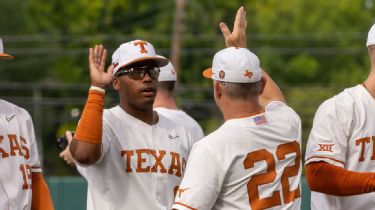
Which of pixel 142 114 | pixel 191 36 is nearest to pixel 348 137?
pixel 142 114

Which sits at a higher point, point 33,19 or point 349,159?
point 33,19

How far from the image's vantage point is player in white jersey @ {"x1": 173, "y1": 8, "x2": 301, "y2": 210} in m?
6.46

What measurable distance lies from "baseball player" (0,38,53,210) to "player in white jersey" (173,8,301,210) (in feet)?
3.87

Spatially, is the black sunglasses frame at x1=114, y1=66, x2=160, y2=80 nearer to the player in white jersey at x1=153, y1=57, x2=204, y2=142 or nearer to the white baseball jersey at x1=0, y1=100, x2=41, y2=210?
the white baseball jersey at x1=0, y1=100, x2=41, y2=210

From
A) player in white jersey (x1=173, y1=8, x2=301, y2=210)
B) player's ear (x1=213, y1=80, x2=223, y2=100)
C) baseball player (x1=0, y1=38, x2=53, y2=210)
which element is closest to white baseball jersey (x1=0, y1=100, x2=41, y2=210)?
baseball player (x1=0, y1=38, x2=53, y2=210)

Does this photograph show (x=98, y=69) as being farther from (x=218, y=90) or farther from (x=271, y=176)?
(x=271, y=176)

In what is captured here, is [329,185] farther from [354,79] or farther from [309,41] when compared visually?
[309,41]

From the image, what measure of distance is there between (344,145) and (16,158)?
2034 millimetres

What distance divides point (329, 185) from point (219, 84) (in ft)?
3.45

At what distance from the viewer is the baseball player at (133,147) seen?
745 centimetres

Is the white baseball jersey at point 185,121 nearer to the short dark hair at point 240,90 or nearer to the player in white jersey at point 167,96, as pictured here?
the player in white jersey at point 167,96

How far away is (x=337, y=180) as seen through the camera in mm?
7188

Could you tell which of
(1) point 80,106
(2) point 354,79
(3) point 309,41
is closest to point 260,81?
(1) point 80,106

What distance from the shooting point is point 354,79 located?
53.5m
